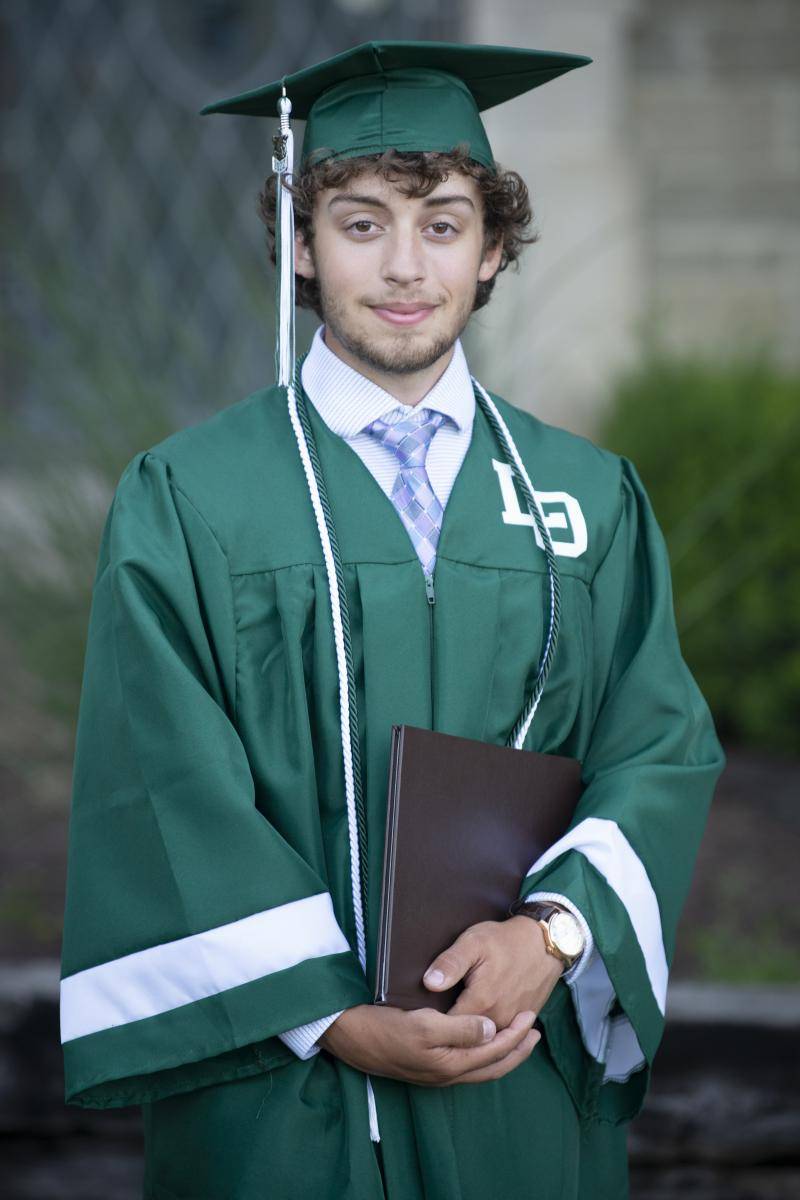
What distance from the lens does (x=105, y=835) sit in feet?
5.91

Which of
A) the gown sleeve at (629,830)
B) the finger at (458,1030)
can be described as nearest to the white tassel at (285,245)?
the gown sleeve at (629,830)

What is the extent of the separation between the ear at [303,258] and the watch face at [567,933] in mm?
936

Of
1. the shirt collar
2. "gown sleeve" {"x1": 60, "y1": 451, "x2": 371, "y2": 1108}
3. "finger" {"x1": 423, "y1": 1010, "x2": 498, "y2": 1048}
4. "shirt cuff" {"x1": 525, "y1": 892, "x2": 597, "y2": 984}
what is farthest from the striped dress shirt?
"finger" {"x1": 423, "y1": 1010, "x2": 498, "y2": 1048}

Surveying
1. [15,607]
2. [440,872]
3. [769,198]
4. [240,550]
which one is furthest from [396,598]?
[769,198]

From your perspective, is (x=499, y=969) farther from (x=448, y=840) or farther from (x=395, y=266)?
(x=395, y=266)

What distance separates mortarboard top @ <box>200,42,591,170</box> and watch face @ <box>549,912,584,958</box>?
100 centimetres

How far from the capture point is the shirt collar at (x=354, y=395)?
6.38 feet

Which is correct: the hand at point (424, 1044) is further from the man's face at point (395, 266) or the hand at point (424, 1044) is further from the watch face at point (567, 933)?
the man's face at point (395, 266)

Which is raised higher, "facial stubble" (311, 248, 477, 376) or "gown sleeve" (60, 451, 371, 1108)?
"facial stubble" (311, 248, 477, 376)

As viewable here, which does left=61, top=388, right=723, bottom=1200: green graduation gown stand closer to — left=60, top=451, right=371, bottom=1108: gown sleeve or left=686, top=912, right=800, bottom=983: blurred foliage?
left=60, top=451, right=371, bottom=1108: gown sleeve

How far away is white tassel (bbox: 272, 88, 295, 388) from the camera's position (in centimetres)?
192

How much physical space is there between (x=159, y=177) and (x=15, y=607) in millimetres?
2900

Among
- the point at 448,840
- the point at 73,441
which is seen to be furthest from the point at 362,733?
the point at 73,441

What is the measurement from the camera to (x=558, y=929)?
5.85ft
